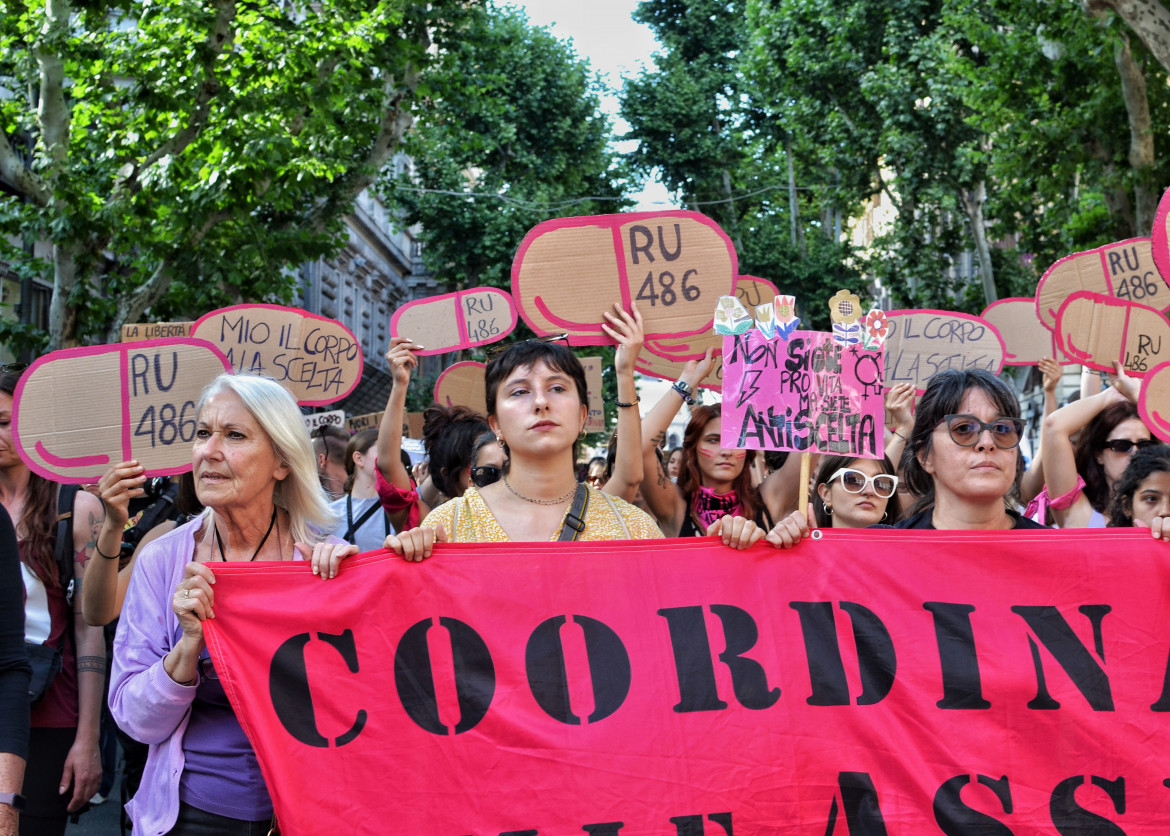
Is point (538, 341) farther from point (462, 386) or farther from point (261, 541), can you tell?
point (462, 386)

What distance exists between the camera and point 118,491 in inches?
130

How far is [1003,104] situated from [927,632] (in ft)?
40.9

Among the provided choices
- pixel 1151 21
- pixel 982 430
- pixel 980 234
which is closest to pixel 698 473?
pixel 982 430

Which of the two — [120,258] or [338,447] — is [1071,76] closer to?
[338,447]

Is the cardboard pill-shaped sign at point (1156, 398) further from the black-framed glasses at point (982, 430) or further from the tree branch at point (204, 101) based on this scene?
the tree branch at point (204, 101)

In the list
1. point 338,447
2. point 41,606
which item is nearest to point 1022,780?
point 41,606

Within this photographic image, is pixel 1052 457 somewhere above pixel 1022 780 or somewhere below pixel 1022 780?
above

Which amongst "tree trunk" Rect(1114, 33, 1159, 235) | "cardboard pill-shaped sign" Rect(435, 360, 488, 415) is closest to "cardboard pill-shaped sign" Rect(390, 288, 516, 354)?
"cardboard pill-shaped sign" Rect(435, 360, 488, 415)

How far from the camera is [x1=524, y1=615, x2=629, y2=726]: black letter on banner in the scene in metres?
3.01

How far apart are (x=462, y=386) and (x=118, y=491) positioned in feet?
14.7

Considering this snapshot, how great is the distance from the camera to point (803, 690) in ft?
9.98

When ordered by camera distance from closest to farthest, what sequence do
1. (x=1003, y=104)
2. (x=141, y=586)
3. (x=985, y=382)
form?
(x=141, y=586) < (x=985, y=382) < (x=1003, y=104)

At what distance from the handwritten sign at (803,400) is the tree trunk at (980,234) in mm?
16905

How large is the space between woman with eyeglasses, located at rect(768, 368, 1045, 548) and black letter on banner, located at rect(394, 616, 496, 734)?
2.63ft
